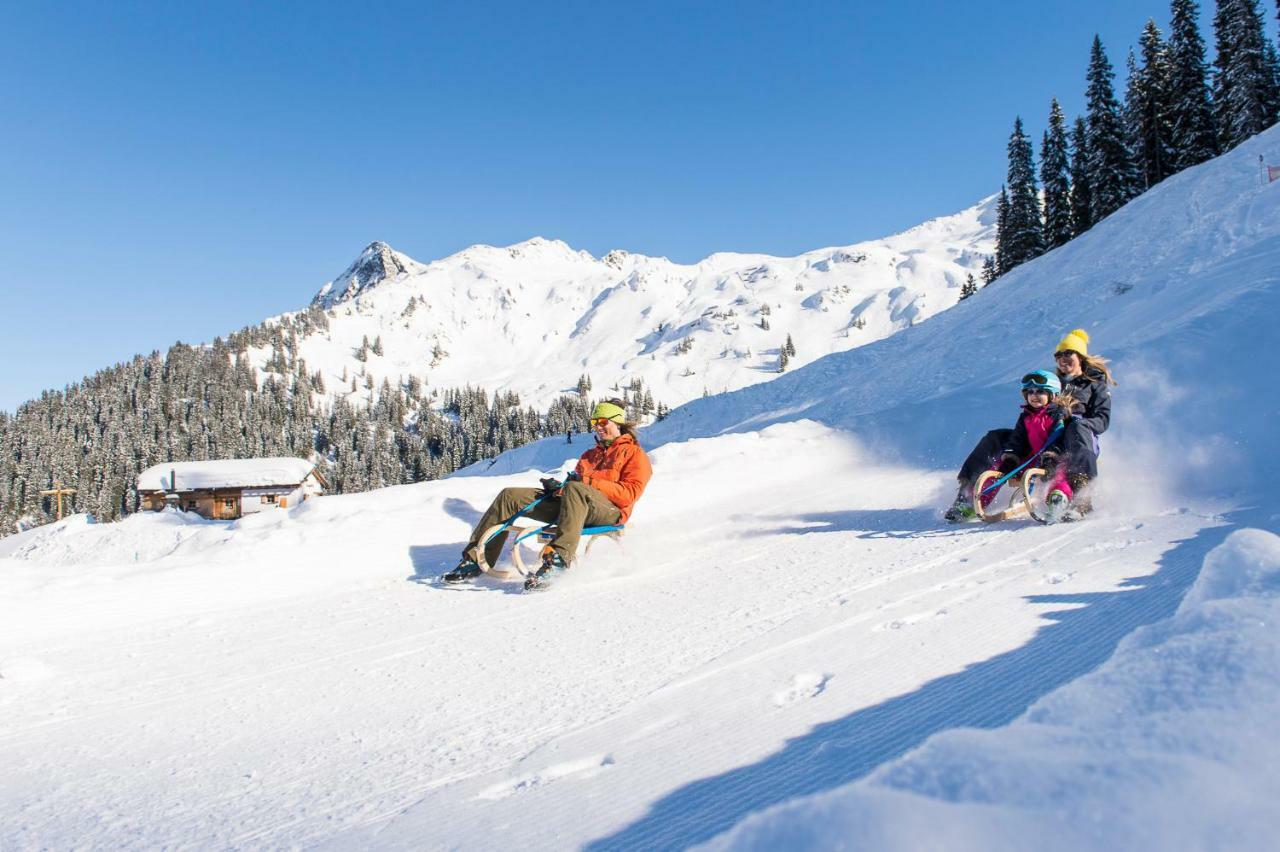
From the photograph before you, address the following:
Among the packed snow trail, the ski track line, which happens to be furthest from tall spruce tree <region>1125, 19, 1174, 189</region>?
the ski track line

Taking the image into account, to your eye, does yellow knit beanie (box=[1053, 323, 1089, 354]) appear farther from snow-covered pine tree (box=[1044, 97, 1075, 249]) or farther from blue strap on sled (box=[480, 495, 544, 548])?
snow-covered pine tree (box=[1044, 97, 1075, 249])

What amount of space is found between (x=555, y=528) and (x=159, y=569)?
3.23 m

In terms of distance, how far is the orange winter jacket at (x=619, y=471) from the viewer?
21.4ft

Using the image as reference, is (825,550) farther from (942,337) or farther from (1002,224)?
(1002,224)

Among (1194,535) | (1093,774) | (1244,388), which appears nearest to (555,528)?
(1194,535)

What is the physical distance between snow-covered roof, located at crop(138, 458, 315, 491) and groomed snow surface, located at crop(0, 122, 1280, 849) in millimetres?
55746

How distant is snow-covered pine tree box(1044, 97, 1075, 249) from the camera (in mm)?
44812

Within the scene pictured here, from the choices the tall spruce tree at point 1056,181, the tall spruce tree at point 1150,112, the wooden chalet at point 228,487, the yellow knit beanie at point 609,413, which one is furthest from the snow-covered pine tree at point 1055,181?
the wooden chalet at point 228,487

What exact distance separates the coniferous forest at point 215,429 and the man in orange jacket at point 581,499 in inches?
3447

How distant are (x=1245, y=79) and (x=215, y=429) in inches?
5090

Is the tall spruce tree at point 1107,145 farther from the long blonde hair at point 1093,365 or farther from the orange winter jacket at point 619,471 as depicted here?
the orange winter jacket at point 619,471

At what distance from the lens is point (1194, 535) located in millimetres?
4578

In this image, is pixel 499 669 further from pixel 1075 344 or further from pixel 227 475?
pixel 227 475

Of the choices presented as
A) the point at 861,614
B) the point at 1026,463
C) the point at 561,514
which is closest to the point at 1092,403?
the point at 1026,463
